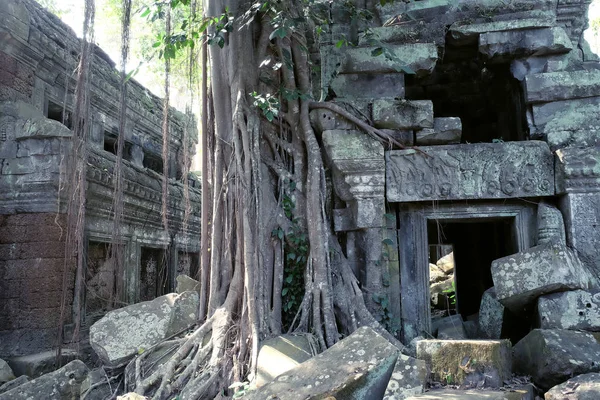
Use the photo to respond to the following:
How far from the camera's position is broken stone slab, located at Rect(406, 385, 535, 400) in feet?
8.48

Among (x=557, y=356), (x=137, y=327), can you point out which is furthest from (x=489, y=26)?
(x=137, y=327)

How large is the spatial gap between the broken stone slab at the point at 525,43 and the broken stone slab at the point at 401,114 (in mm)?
882

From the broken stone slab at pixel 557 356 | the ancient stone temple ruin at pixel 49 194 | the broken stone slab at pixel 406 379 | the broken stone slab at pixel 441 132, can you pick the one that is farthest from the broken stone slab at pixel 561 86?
the ancient stone temple ruin at pixel 49 194

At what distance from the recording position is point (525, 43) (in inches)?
184

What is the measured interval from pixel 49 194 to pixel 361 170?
3358mm

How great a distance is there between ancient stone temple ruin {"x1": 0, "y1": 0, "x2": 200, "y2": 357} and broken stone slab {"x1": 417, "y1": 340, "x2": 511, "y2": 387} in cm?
343

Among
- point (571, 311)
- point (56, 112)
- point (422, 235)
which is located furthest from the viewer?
point (56, 112)

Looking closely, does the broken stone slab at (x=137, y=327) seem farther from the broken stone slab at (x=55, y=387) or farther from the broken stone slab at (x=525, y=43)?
the broken stone slab at (x=525, y=43)

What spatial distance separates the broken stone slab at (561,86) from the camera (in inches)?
176

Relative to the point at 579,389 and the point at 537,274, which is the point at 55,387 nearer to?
the point at 579,389

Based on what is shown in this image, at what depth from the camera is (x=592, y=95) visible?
4.49m

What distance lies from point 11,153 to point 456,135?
4.67 metres

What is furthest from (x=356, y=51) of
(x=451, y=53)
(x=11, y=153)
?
(x=11, y=153)

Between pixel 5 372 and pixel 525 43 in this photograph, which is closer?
pixel 5 372
